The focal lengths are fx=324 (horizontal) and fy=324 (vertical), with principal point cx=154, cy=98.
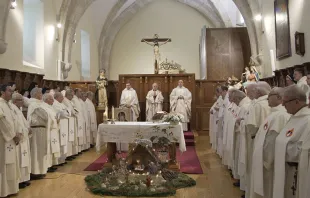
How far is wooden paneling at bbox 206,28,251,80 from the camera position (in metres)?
14.3

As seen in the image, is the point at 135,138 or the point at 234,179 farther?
the point at 135,138

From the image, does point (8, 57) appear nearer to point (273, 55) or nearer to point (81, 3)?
point (81, 3)

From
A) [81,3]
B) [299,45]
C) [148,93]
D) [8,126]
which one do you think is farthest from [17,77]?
[299,45]

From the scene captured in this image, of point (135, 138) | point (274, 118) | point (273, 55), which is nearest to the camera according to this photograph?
point (274, 118)

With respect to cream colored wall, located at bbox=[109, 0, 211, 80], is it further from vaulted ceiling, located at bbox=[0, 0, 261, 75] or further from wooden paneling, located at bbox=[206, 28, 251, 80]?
wooden paneling, located at bbox=[206, 28, 251, 80]

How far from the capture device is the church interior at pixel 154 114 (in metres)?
4.01

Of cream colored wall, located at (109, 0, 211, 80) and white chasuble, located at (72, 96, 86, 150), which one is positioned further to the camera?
cream colored wall, located at (109, 0, 211, 80)

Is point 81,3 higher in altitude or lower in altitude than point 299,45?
higher

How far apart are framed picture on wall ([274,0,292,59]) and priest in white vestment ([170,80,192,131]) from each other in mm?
3773

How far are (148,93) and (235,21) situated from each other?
339 inches

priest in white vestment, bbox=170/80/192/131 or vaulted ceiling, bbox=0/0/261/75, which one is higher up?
vaulted ceiling, bbox=0/0/261/75

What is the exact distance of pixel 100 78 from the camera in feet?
42.5

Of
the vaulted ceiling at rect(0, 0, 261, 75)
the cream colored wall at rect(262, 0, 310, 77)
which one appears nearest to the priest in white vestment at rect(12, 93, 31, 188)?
the cream colored wall at rect(262, 0, 310, 77)

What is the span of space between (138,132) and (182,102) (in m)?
5.11
